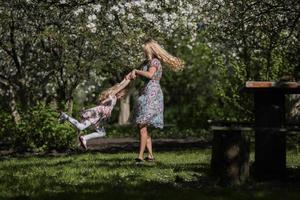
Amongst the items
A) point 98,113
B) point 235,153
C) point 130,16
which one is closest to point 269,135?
point 235,153

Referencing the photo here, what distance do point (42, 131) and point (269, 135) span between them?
858 cm

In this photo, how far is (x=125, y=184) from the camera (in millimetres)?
7586

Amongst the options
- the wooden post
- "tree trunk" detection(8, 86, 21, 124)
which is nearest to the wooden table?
the wooden post

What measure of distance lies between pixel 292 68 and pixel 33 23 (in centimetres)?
829

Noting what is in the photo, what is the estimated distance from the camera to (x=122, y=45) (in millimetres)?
16984

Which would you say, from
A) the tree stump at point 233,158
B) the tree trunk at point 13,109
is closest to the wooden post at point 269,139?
the tree stump at point 233,158

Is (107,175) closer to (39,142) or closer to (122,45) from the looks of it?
(39,142)

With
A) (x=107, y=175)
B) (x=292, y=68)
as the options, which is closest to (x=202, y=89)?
(x=292, y=68)

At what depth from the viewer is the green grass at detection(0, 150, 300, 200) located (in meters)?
6.74

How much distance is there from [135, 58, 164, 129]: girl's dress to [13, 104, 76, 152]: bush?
565cm

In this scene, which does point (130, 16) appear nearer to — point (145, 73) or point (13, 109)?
point (13, 109)

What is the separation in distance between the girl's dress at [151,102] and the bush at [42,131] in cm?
565

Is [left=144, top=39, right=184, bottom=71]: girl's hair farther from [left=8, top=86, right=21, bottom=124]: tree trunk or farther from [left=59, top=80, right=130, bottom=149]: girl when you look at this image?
[left=8, top=86, right=21, bottom=124]: tree trunk

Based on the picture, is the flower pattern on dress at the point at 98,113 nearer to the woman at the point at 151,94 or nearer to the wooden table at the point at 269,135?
the woman at the point at 151,94
